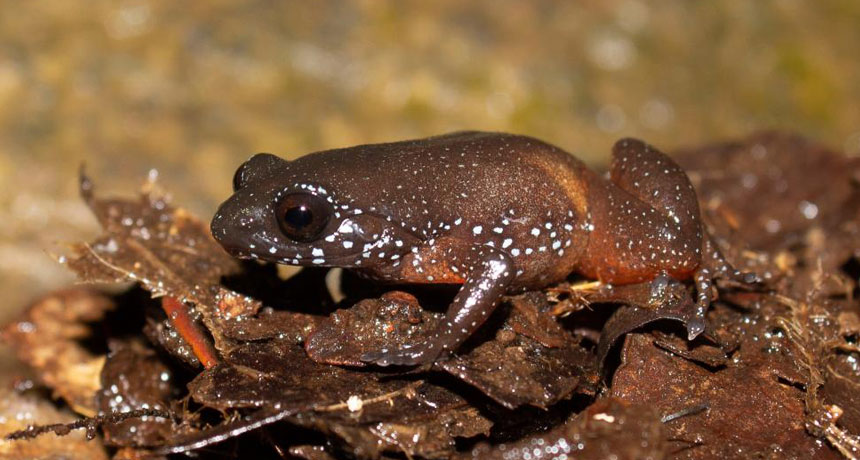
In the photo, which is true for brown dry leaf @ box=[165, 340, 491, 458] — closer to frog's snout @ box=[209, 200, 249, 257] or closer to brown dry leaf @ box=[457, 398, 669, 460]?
brown dry leaf @ box=[457, 398, 669, 460]

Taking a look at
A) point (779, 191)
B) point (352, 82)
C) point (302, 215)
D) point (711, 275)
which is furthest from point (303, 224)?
point (352, 82)

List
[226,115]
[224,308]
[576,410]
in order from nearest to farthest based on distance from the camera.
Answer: [576,410] < [224,308] < [226,115]

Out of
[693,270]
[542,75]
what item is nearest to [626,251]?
[693,270]

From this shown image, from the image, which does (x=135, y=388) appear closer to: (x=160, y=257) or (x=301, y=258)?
(x=160, y=257)

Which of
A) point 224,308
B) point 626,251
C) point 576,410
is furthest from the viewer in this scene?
point 626,251

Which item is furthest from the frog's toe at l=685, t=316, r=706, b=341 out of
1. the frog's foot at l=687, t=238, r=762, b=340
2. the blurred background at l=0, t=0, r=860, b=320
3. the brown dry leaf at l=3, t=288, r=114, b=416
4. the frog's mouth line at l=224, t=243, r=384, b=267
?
the blurred background at l=0, t=0, r=860, b=320

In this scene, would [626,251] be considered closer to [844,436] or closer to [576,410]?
[576,410]
